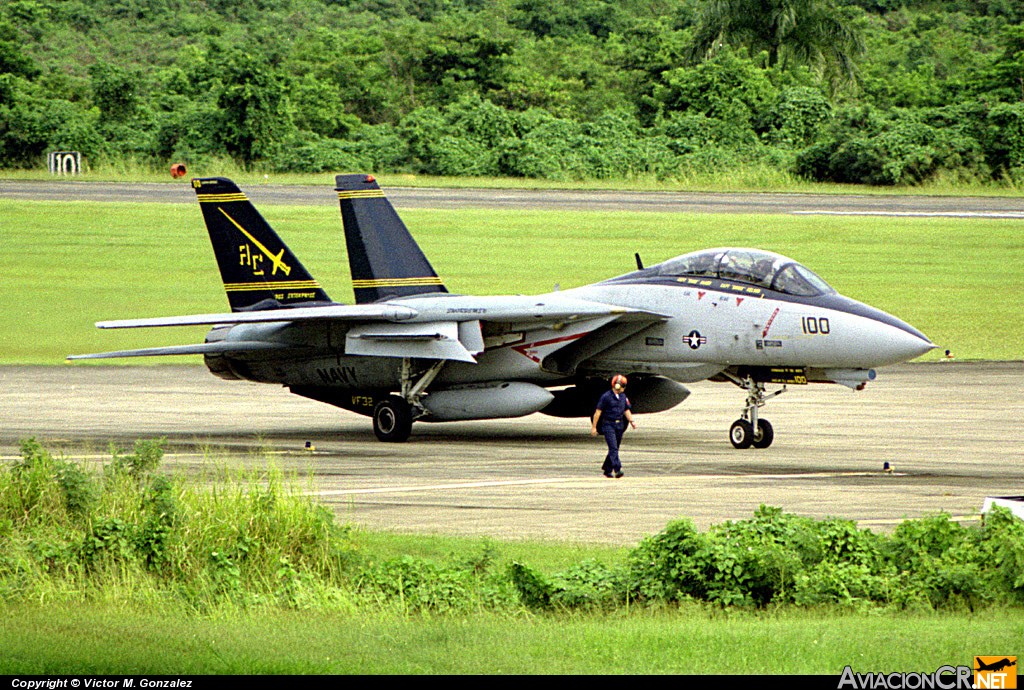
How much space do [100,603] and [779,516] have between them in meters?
4.87

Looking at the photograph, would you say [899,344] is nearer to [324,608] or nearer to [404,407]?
[404,407]

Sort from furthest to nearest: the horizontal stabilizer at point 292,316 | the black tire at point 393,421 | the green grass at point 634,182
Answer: the green grass at point 634,182 < the black tire at point 393,421 < the horizontal stabilizer at point 292,316

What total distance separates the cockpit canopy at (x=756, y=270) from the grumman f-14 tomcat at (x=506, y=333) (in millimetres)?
21

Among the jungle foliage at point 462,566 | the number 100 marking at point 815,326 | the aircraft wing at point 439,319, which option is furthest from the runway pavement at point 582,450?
the jungle foliage at point 462,566

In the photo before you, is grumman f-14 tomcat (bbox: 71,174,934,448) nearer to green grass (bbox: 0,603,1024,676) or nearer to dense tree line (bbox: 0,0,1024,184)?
green grass (bbox: 0,603,1024,676)

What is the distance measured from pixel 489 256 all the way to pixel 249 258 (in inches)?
904

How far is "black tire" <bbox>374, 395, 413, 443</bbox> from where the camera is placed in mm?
21969

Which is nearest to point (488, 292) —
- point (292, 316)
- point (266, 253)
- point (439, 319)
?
point (266, 253)

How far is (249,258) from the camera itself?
23328 mm

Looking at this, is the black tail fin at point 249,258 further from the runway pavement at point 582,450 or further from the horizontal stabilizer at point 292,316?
the runway pavement at point 582,450

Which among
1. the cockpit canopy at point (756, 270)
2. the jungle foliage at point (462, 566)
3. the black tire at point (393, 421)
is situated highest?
the cockpit canopy at point (756, 270)

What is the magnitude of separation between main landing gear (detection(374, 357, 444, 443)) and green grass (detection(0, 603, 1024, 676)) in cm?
1205

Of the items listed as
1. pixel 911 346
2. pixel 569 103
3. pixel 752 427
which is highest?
pixel 569 103

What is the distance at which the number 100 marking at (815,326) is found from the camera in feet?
65.7
